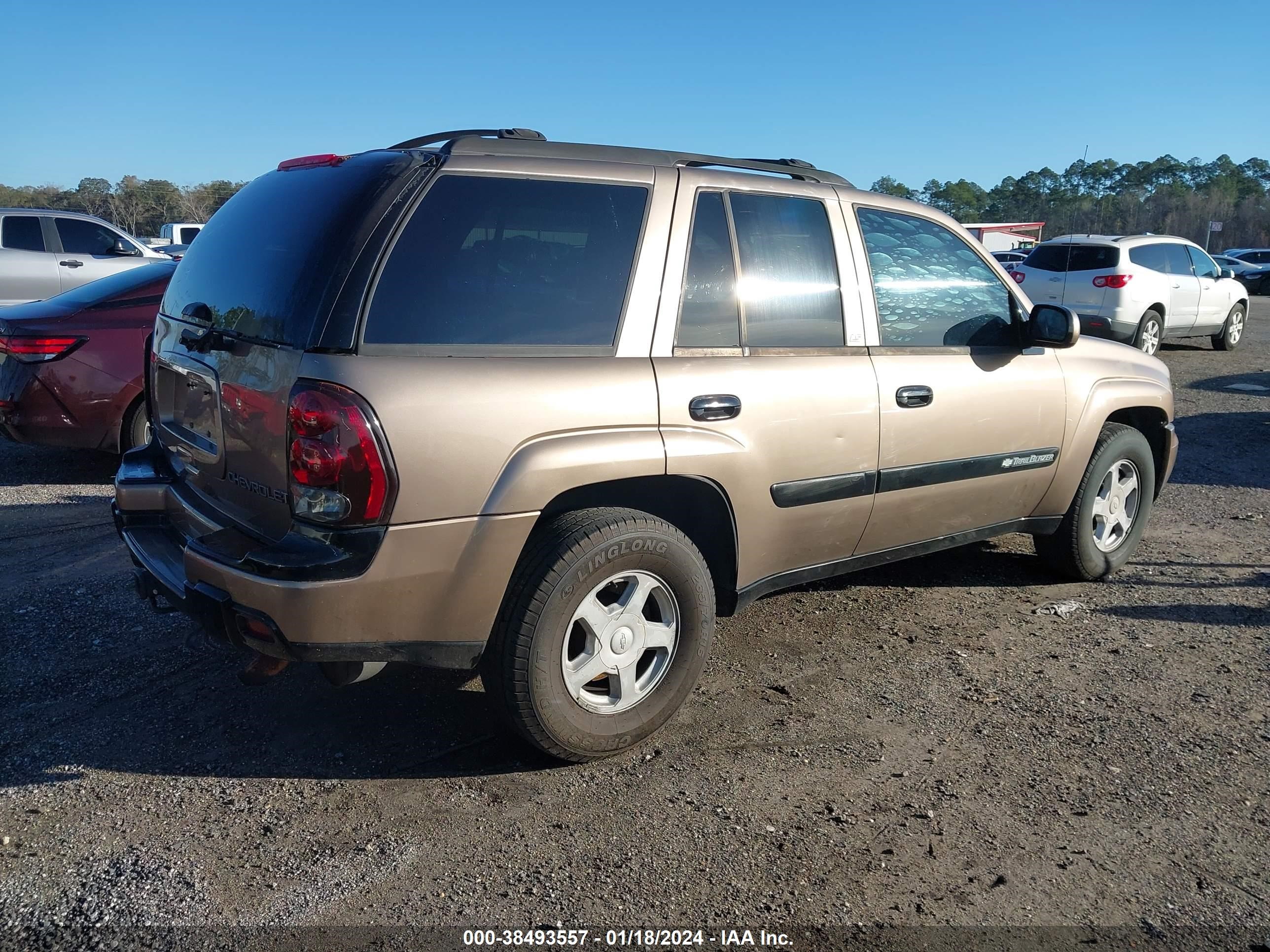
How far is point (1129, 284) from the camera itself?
13906mm

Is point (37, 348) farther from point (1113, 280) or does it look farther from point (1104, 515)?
point (1113, 280)

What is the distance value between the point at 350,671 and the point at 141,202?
4148 cm

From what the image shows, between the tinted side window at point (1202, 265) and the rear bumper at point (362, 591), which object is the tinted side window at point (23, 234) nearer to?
the rear bumper at point (362, 591)

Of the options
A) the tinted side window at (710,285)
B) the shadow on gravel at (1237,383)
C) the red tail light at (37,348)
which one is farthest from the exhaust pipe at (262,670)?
A: the shadow on gravel at (1237,383)

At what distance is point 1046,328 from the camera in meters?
4.39

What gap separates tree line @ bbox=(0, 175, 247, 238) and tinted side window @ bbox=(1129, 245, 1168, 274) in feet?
96.9

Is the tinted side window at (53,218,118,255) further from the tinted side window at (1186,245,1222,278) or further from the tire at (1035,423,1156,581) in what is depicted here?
the tinted side window at (1186,245,1222,278)

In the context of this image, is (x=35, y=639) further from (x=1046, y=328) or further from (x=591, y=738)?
(x=1046, y=328)

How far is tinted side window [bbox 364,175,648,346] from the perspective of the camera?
290cm

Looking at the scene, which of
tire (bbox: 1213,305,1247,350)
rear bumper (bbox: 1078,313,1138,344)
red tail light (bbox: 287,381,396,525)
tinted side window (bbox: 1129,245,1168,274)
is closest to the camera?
red tail light (bbox: 287,381,396,525)

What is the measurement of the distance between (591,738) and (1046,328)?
2.71 metres

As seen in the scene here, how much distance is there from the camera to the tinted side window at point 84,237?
1235cm

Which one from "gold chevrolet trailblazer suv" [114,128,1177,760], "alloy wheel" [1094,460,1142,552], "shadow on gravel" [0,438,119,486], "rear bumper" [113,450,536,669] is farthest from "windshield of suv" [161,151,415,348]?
"shadow on gravel" [0,438,119,486]

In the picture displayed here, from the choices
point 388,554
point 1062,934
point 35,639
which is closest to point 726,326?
point 388,554
